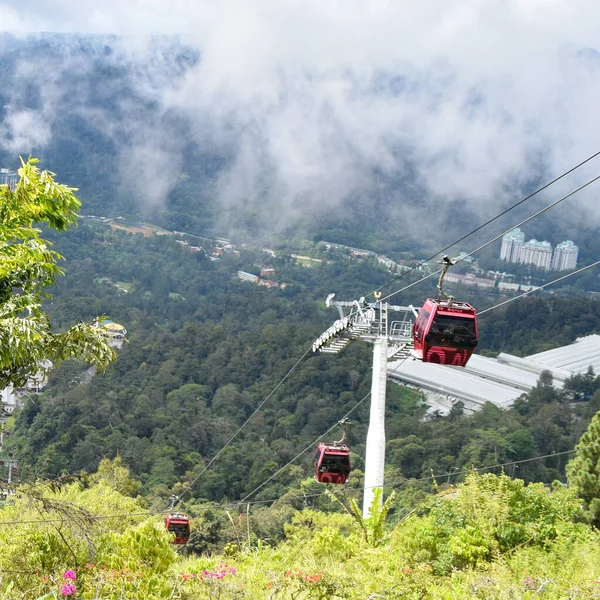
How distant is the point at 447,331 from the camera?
586cm

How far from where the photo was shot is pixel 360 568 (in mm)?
6531

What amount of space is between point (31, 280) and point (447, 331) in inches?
116

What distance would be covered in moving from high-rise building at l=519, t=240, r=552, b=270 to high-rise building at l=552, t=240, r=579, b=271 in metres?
0.58

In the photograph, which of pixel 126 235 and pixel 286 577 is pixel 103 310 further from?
pixel 286 577

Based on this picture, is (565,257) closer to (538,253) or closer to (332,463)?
(538,253)

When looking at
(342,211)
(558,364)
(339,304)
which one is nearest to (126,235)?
(342,211)

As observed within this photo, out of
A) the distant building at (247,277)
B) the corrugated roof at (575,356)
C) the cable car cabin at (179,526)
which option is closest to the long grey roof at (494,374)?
the corrugated roof at (575,356)

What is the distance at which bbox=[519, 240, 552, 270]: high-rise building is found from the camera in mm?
76600

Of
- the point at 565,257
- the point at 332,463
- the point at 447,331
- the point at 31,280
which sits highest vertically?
the point at 565,257

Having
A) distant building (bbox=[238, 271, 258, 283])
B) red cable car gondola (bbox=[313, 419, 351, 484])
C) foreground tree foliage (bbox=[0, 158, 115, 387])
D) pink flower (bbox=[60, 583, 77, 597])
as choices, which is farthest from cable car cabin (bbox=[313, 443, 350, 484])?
distant building (bbox=[238, 271, 258, 283])

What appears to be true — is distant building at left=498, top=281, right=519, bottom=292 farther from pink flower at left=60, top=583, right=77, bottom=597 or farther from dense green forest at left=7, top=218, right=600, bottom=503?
pink flower at left=60, top=583, right=77, bottom=597

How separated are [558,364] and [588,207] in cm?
6143

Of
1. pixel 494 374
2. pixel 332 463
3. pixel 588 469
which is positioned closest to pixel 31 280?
pixel 332 463

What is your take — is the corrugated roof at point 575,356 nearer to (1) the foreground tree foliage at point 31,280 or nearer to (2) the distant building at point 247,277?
(1) the foreground tree foliage at point 31,280
